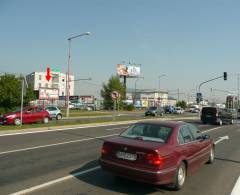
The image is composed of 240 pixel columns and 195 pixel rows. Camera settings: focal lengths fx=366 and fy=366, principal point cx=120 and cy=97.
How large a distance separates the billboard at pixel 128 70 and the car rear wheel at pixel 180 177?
291 feet

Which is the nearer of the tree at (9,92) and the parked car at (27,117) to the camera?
the parked car at (27,117)

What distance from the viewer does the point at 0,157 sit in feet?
36.1

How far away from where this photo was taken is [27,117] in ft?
89.7

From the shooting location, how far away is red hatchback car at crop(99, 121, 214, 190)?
7.17m

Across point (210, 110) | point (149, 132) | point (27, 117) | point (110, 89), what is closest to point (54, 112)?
point (27, 117)

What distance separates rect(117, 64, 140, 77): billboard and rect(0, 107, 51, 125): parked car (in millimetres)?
67788

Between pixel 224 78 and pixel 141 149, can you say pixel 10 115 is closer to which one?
pixel 141 149

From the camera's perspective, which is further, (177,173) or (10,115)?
(10,115)

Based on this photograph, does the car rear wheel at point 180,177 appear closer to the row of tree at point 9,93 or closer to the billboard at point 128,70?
the row of tree at point 9,93

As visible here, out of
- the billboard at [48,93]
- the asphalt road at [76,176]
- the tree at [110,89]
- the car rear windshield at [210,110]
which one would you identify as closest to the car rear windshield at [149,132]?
the asphalt road at [76,176]

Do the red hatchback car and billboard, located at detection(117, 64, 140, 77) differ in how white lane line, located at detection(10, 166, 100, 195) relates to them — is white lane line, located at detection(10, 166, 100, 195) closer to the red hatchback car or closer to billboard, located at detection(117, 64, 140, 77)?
the red hatchback car

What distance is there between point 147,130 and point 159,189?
1371mm

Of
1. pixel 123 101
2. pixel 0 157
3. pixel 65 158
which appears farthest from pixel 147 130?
pixel 123 101

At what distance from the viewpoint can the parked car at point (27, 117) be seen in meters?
26.4
